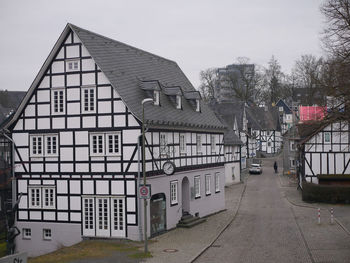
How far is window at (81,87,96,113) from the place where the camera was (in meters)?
25.4

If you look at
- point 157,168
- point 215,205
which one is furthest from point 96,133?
point 215,205

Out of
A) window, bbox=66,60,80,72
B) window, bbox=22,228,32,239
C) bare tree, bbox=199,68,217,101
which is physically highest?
bare tree, bbox=199,68,217,101

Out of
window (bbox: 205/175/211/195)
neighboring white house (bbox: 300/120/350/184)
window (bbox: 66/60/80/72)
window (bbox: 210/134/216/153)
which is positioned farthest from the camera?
neighboring white house (bbox: 300/120/350/184)

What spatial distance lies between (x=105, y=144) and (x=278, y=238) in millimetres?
10050

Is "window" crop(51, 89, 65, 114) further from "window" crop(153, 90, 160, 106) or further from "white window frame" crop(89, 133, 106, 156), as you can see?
"window" crop(153, 90, 160, 106)

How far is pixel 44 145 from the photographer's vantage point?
26578 mm

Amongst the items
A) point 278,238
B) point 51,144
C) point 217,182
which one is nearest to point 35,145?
point 51,144

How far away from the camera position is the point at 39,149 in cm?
2680

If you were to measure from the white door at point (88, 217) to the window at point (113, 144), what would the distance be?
8.81 ft

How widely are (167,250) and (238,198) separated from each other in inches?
844

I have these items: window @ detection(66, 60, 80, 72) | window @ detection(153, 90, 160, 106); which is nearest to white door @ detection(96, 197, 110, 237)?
window @ detection(153, 90, 160, 106)

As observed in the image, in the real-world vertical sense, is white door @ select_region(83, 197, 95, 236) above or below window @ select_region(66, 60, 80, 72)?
below

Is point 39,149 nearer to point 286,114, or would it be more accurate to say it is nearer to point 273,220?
point 273,220

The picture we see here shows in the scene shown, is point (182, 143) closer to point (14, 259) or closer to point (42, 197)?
point (42, 197)
